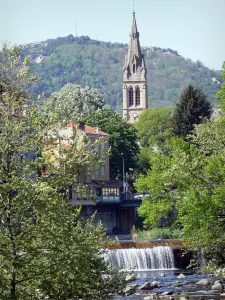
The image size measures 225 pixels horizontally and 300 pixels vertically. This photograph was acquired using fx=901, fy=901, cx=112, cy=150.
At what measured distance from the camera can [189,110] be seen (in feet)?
443

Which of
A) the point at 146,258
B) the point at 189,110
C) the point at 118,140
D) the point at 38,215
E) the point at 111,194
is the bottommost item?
the point at 146,258

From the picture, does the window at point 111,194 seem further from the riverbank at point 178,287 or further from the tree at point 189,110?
the riverbank at point 178,287

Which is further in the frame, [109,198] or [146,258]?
[109,198]

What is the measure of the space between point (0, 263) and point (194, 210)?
77.5 feet

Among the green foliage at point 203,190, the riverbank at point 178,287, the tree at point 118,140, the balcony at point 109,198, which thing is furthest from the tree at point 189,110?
the green foliage at point 203,190

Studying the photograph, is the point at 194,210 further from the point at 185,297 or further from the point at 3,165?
the point at 3,165

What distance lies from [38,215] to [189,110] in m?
105

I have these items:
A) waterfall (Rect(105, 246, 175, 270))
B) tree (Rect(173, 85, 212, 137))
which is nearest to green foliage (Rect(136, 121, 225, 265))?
waterfall (Rect(105, 246, 175, 270))

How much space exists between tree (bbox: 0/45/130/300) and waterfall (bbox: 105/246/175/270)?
55.0 m

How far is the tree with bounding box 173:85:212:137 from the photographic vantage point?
441 ft

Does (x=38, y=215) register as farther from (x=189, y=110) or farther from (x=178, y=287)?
(x=189, y=110)

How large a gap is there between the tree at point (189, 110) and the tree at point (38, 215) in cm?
10211

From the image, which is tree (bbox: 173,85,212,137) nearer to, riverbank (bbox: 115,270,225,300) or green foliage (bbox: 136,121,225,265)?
riverbank (bbox: 115,270,225,300)

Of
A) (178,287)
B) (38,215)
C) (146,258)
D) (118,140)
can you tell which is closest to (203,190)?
(178,287)
